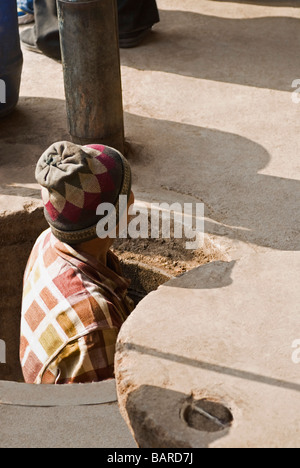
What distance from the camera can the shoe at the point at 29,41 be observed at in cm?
612

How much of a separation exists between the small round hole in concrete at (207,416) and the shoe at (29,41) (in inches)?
173

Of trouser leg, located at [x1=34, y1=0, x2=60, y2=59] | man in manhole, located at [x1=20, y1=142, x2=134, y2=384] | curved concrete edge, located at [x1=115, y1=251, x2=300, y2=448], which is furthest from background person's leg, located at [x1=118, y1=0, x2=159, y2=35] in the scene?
curved concrete edge, located at [x1=115, y1=251, x2=300, y2=448]

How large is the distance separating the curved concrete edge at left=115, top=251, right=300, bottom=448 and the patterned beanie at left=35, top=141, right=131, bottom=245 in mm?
370

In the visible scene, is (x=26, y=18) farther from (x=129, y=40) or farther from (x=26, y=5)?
(x=129, y=40)

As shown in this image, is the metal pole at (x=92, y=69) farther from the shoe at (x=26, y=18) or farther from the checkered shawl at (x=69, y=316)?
the shoe at (x=26, y=18)

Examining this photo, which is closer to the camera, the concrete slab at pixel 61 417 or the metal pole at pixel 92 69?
the concrete slab at pixel 61 417

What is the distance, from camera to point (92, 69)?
4.28 metres

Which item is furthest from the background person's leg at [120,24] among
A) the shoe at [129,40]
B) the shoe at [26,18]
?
the shoe at [26,18]

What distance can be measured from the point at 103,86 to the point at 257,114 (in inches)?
46.3

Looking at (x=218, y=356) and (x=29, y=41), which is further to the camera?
(x=29, y=41)

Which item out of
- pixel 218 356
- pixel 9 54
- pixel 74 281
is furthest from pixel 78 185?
pixel 9 54

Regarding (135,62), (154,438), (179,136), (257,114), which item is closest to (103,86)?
(179,136)

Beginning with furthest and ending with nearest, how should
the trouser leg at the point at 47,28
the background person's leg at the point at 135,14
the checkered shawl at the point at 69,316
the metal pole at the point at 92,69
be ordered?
the background person's leg at the point at 135,14 → the trouser leg at the point at 47,28 → the metal pole at the point at 92,69 → the checkered shawl at the point at 69,316

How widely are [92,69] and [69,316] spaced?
1975 mm
